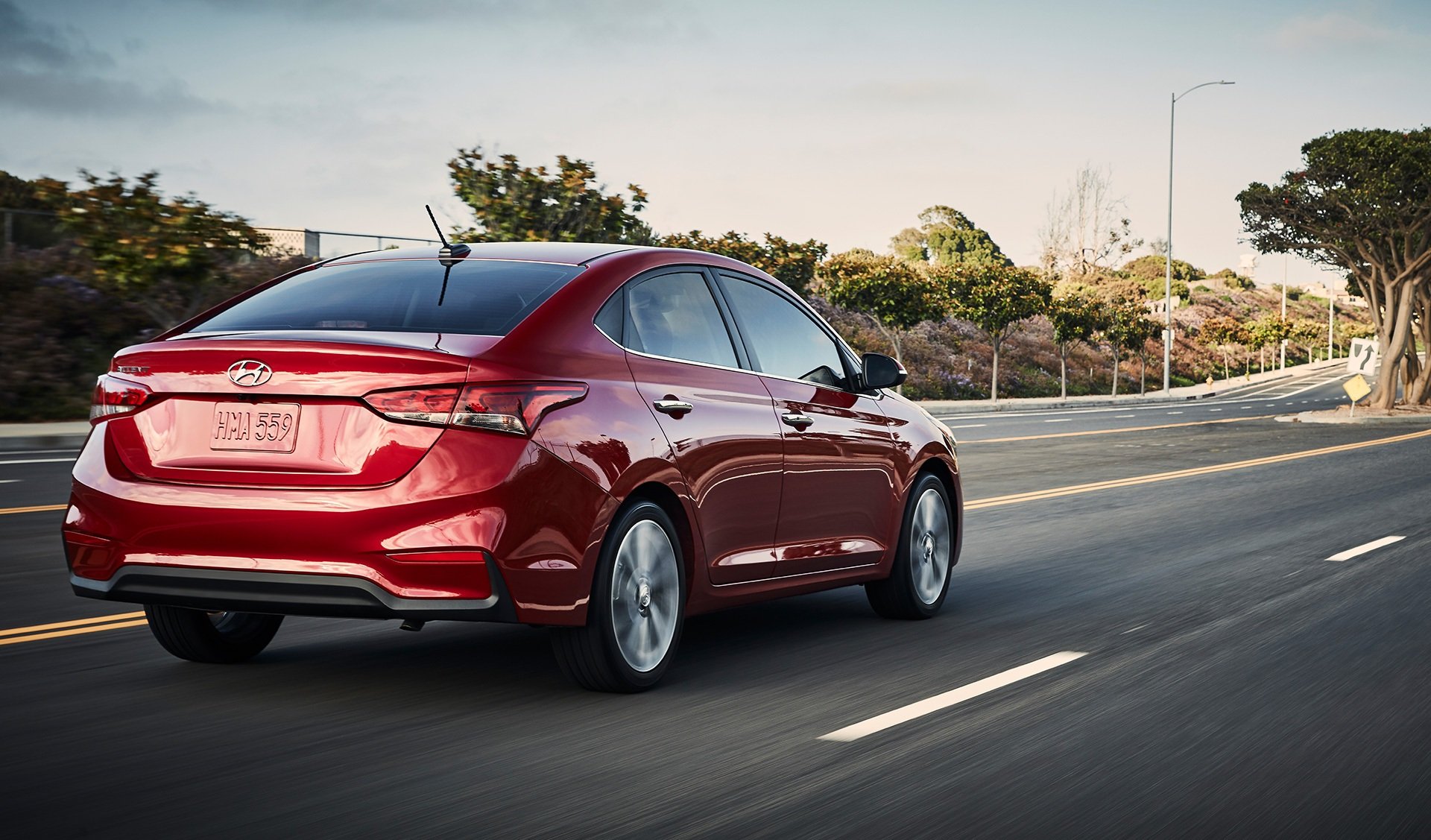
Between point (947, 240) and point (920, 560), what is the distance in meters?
116

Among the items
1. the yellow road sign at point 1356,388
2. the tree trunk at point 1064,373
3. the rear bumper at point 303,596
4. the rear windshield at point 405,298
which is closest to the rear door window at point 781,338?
the rear windshield at point 405,298

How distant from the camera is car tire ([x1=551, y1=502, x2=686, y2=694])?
571 centimetres

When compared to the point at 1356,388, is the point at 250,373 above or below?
above

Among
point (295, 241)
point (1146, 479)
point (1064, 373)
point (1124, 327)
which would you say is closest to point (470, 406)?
point (1146, 479)

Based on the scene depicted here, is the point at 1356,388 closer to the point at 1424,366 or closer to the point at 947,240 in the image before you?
the point at 1424,366

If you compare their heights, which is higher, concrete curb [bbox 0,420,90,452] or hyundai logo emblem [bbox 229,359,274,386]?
hyundai logo emblem [bbox 229,359,274,386]

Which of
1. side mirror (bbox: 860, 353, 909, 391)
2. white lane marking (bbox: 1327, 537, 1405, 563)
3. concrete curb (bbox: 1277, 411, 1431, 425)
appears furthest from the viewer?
concrete curb (bbox: 1277, 411, 1431, 425)

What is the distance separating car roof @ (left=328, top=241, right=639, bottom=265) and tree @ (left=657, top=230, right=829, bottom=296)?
36.1 meters

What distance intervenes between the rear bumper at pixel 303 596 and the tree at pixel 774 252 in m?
37.6

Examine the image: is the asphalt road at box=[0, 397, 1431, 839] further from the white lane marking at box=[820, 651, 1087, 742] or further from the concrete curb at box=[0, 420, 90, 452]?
the concrete curb at box=[0, 420, 90, 452]

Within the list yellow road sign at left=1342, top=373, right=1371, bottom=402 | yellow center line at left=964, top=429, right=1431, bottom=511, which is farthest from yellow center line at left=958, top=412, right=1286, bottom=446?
yellow center line at left=964, top=429, right=1431, bottom=511

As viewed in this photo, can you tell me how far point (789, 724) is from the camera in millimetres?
5629

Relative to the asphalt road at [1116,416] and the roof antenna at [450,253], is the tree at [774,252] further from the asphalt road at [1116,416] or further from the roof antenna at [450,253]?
the roof antenna at [450,253]

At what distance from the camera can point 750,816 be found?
4.43 meters
